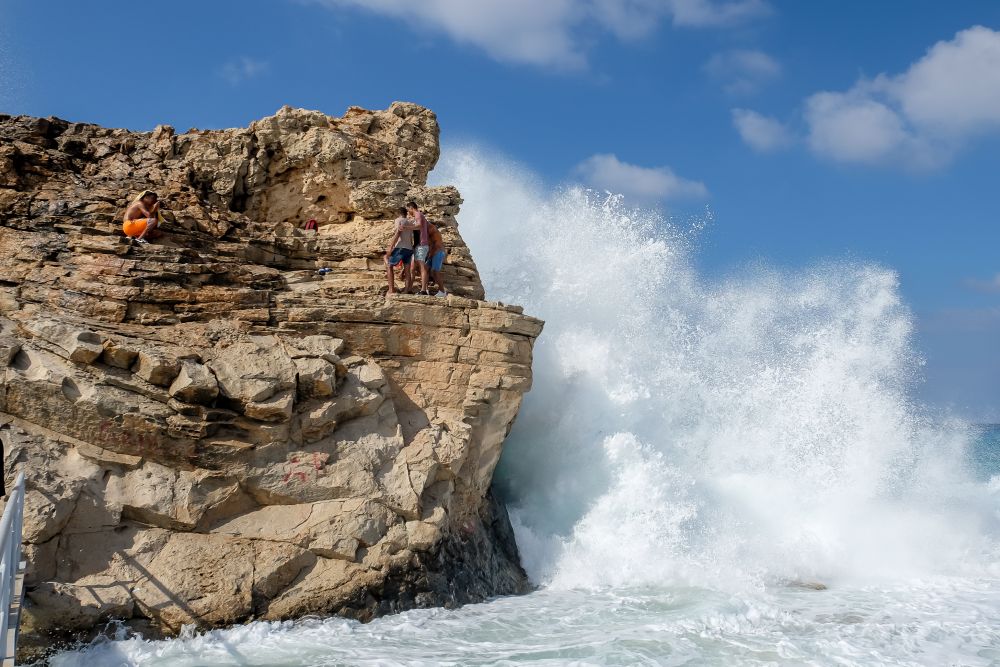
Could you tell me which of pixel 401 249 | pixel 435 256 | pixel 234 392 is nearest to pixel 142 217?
pixel 234 392

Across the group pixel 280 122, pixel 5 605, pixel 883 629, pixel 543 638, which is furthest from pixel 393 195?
pixel 883 629

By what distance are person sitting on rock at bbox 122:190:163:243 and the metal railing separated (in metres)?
4.27

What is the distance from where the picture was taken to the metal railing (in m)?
4.30

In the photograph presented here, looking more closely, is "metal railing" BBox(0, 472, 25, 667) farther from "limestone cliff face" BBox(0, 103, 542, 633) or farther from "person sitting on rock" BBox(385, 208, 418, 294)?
"person sitting on rock" BBox(385, 208, 418, 294)

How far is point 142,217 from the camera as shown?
9070 mm

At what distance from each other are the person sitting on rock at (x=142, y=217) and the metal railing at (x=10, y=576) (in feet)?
14.0

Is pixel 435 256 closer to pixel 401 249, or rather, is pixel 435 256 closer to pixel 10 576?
pixel 401 249

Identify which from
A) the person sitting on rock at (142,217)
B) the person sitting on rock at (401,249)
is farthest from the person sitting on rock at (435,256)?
the person sitting on rock at (142,217)

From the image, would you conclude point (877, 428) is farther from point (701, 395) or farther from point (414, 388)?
point (414, 388)

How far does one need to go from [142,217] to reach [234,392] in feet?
9.60

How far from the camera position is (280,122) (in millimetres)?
11180

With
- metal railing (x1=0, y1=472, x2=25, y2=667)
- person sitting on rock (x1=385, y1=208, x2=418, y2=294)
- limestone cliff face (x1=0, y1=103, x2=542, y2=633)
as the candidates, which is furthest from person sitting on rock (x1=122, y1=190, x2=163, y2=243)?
metal railing (x1=0, y1=472, x2=25, y2=667)

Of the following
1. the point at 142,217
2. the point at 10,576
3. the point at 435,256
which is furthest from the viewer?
the point at 435,256

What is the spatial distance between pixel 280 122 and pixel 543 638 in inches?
329
